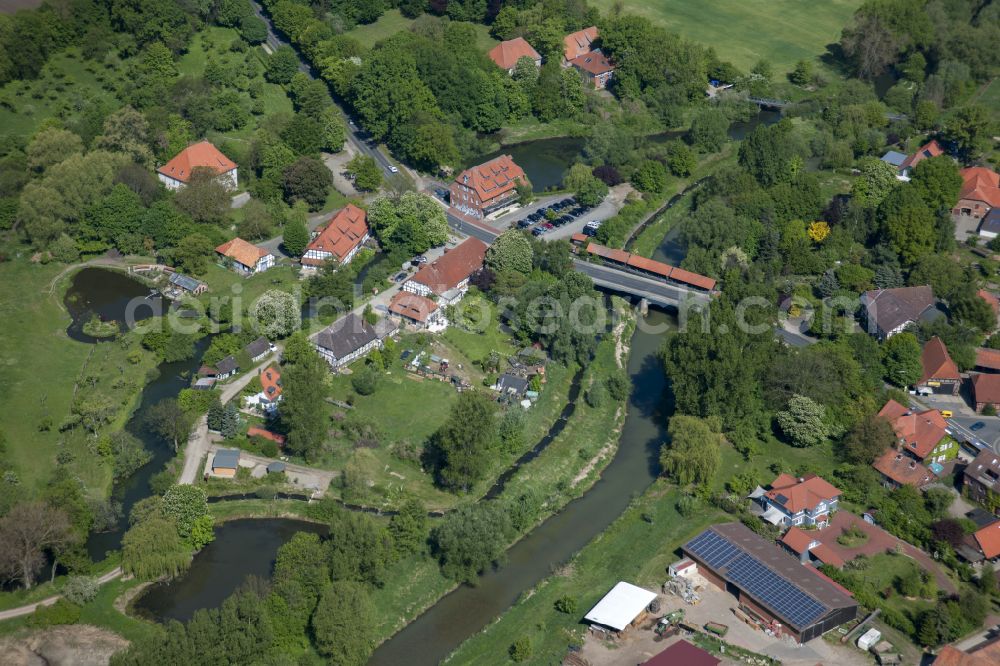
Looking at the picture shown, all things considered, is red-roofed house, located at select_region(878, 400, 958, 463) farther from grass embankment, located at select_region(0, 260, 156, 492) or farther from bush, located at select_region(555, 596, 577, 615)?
grass embankment, located at select_region(0, 260, 156, 492)

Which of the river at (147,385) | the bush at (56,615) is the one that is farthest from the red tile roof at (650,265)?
the bush at (56,615)

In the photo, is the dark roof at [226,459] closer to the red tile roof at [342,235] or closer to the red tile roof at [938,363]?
the red tile roof at [342,235]

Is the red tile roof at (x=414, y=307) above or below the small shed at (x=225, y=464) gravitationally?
above

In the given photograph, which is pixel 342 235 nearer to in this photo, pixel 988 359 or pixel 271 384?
pixel 271 384

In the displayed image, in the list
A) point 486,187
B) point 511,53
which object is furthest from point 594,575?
point 511,53

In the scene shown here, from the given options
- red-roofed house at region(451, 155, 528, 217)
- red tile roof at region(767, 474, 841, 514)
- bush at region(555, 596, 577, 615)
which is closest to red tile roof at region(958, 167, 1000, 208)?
red-roofed house at region(451, 155, 528, 217)

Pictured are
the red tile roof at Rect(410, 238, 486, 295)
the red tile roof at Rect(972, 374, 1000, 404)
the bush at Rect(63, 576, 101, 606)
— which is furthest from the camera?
the red tile roof at Rect(410, 238, 486, 295)

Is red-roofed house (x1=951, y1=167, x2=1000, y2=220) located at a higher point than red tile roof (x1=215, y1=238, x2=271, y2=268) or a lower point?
higher
